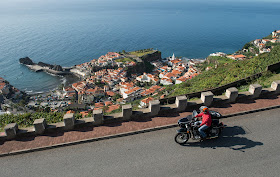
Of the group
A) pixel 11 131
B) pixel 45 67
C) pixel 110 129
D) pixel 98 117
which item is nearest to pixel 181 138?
pixel 110 129

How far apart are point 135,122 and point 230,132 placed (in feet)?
12.7

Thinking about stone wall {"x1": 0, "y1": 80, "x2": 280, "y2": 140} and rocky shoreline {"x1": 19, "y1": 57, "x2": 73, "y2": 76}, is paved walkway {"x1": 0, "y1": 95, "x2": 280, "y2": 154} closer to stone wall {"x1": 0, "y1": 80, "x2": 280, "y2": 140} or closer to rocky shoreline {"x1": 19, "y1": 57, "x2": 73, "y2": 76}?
stone wall {"x1": 0, "y1": 80, "x2": 280, "y2": 140}

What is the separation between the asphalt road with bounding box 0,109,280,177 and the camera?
6012 mm

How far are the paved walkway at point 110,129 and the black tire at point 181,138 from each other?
3.88 ft

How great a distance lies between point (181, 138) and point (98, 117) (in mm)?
3492

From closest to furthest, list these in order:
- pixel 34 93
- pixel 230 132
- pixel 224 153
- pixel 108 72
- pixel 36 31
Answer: pixel 224 153 < pixel 230 132 < pixel 34 93 < pixel 108 72 < pixel 36 31

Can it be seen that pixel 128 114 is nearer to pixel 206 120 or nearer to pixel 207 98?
pixel 206 120

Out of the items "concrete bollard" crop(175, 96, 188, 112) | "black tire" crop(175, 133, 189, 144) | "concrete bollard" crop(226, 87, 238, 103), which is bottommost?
"black tire" crop(175, 133, 189, 144)

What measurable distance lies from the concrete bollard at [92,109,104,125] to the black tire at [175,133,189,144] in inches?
126

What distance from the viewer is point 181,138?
6992mm

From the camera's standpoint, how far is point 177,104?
8.74 metres

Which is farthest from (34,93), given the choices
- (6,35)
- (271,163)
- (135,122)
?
(6,35)

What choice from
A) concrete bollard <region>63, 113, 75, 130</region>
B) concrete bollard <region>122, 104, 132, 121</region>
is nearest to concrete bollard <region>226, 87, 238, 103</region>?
concrete bollard <region>122, 104, 132, 121</region>

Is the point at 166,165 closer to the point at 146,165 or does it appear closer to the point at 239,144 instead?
the point at 146,165
